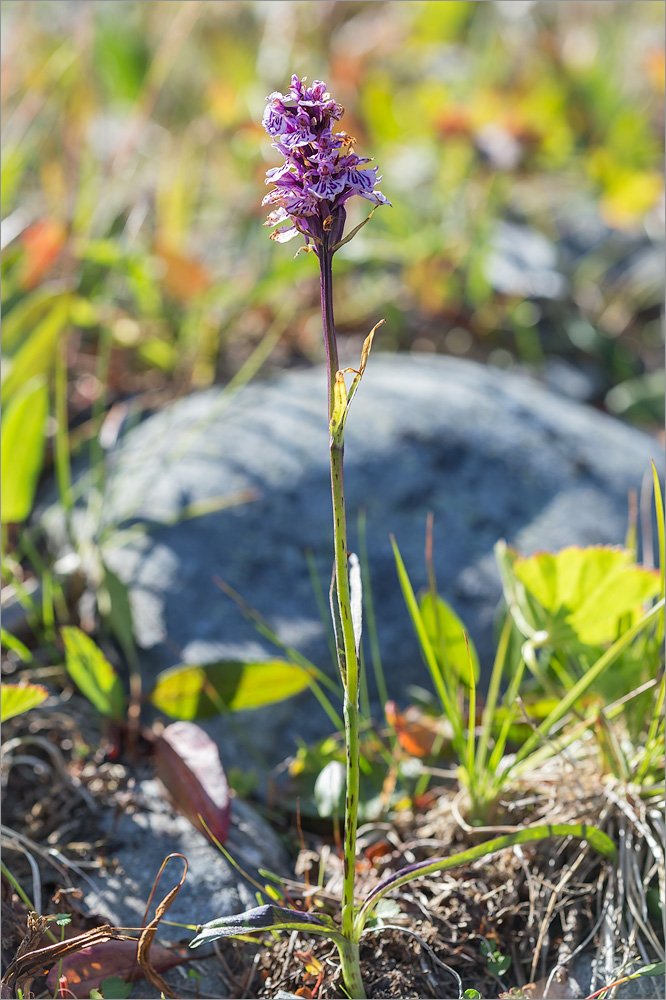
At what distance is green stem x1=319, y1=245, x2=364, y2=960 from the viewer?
0.74 m

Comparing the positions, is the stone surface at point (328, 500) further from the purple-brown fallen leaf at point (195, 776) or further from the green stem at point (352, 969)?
the green stem at point (352, 969)

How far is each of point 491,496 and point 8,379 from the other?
0.98m

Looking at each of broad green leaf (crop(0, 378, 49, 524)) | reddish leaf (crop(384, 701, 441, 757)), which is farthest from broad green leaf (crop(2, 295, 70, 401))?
reddish leaf (crop(384, 701, 441, 757))

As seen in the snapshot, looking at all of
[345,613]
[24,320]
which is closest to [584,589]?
[345,613]

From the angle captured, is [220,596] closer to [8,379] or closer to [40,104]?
[8,379]

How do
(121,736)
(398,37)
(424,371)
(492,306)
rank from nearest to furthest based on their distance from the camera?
(121,736) < (424,371) < (492,306) < (398,37)

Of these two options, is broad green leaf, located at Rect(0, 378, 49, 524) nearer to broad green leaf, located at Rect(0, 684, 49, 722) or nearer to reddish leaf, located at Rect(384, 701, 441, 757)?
broad green leaf, located at Rect(0, 684, 49, 722)

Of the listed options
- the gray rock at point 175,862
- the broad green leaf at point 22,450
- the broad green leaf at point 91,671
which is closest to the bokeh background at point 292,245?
the broad green leaf at point 22,450

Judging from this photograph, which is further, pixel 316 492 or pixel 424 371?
pixel 424 371

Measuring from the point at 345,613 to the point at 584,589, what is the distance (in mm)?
476

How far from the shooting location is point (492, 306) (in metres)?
2.34

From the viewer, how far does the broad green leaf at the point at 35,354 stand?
1.59 m

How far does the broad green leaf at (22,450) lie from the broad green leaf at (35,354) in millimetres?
129

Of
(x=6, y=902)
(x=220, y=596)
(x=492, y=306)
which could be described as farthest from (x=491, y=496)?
(x=6, y=902)
